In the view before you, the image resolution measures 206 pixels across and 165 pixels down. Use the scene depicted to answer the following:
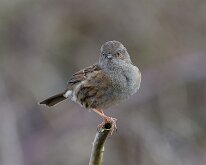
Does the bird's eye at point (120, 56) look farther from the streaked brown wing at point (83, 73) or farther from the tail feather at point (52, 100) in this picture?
the tail feather at point (52, 100)

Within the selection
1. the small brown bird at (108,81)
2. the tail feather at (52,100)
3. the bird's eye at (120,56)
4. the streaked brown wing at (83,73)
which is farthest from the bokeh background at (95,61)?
the bird's eye at (120,56)

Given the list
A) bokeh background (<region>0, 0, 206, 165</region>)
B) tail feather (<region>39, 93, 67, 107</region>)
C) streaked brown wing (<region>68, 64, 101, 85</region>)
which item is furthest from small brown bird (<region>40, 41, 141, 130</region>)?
bokeh background (<region>0, 0, 206, 165</region>)

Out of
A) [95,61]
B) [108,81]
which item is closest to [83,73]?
[108,81]

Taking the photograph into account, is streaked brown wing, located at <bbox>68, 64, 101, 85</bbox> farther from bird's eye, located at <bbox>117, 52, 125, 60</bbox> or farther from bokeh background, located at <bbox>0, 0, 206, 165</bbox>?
bokeh background, located at <bbox>0, 0, 206, 165</bbox>

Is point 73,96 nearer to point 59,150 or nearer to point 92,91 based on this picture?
point 92,91

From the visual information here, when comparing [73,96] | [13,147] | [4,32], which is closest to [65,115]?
[13,147]
